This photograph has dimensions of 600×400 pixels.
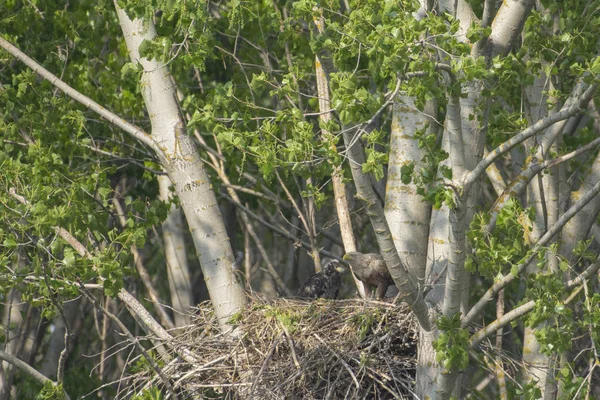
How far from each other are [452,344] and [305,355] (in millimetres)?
1428

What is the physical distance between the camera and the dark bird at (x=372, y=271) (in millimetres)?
8398

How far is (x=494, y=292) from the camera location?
626 centimetres

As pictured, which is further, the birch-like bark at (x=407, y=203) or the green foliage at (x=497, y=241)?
the birch-like bark at (x=407, y=203)

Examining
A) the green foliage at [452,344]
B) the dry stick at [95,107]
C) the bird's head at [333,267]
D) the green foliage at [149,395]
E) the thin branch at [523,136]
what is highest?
the dry stick at [95,107]

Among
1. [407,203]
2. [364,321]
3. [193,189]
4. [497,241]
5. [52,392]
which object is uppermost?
[193,189]

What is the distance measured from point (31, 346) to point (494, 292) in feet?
26.4

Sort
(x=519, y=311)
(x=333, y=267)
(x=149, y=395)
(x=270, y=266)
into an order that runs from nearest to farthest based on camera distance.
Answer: (x=519, y=311), (x=149, y=395), (x=333, y=267), (x=270, y=266)

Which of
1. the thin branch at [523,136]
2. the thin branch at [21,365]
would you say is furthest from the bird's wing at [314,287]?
the thin branch at [523,136]

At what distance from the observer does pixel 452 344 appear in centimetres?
639

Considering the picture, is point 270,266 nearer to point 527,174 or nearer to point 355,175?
point 527,174

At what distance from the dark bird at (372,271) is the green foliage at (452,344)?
1.89m

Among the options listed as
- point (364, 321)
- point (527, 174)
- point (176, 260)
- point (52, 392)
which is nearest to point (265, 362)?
point (364, 321)

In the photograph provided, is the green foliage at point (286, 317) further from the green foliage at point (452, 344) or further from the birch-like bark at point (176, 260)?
the birch-like bark at point (176, 260)

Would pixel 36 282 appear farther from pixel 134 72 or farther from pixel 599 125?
pixel 599 125
